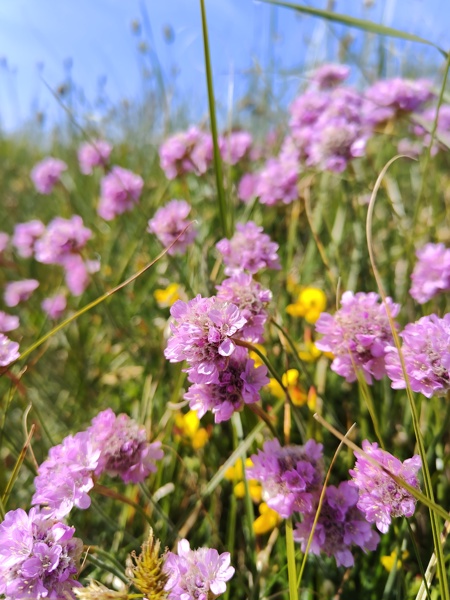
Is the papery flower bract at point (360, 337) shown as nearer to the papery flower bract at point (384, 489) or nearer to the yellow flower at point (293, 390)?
the papery flower bract at point (384, 489)

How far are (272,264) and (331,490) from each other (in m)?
0.37

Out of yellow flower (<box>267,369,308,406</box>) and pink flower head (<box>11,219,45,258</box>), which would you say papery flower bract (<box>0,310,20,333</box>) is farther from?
pink flower head (<box>11,219,45,258</box>)

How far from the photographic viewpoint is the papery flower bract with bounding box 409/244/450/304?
851mm

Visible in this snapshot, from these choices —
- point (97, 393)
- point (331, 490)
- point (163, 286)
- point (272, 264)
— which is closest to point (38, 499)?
point (331, 490)

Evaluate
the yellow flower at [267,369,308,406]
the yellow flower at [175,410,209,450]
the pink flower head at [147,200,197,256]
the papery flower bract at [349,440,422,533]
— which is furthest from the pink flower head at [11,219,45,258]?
the papery flower bract at [349,440,422,533]

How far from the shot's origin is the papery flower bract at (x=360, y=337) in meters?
0.65

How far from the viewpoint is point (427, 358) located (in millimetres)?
584

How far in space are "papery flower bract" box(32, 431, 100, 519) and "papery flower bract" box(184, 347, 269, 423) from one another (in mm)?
149

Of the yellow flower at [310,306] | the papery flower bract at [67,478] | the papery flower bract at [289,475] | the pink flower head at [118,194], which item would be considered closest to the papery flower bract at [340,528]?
the papery flower bract at [289,475]

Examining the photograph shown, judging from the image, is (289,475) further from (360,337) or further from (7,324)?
(7,324)

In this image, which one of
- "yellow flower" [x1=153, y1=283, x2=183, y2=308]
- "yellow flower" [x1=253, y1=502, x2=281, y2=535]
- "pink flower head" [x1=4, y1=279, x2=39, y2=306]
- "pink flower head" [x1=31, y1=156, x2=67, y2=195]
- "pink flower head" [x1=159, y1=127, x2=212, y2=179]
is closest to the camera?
"yellow flower" [x1=253, y1=502, x2=281, y2=535]

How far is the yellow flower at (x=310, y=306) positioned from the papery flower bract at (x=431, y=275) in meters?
0.26

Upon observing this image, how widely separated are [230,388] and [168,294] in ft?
2.43

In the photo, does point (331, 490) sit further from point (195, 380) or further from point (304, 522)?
point (195, 380)
